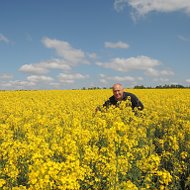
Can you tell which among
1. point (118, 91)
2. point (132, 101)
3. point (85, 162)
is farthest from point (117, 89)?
point (85, 162)

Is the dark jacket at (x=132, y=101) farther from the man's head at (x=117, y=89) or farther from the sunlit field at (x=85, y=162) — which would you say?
the sunlit field at (x=85, y=162)

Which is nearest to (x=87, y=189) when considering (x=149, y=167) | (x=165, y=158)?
(x=149, y=167)

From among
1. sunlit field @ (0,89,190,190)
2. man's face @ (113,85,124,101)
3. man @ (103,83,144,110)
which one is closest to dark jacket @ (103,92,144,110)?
man @ (103,83,144,110)

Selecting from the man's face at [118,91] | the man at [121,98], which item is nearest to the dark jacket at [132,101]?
the man at [121,98]

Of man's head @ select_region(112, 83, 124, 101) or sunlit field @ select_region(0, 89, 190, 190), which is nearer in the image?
sunlit field @ select_region(0, 89, 190, 190)

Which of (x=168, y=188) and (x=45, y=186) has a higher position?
(x=45, y=186)

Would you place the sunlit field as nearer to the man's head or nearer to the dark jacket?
the man's head

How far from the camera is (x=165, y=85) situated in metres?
50.3

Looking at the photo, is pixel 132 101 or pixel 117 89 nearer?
pixel 117 89

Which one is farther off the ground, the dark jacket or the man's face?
the man's face

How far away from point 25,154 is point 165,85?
46.4m

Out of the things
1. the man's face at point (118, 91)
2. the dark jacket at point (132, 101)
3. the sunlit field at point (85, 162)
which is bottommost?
the sunlit field at point (85, 162)

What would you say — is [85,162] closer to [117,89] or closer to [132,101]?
[117,89]

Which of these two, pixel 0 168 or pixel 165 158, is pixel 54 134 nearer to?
pixel 0 168
